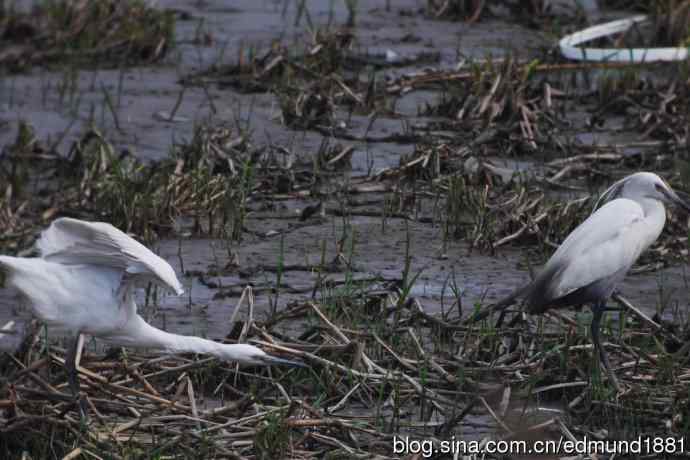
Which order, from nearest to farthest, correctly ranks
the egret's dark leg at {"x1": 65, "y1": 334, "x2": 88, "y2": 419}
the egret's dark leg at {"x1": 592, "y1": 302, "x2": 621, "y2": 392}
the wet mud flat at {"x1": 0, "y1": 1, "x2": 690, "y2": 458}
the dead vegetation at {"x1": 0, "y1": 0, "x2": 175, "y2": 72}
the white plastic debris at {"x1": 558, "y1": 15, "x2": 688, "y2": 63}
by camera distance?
the egret's dark leg at {"x1": 65, "y1": 334, "x2": 88, "y2": 419}, the wet mud flat at {"x1": 0, "y1": 1, "x2": 690, "y2": 458}, the egret's dark leg at {"x1": 592, "y1": 302, "x2": 621, "y2": 392}, the white plastic debris at {"x1": 558, "y1": 15, "x2": 688, "y2": 63}, the dead vegetation at {"x1": 0, "y1": 0, "x2": 175, "y2": 72}

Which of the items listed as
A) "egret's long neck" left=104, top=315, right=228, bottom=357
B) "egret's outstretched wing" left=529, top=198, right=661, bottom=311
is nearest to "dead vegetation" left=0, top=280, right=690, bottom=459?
"egret's long neck" left=104, top=315, right=228, bottom=357

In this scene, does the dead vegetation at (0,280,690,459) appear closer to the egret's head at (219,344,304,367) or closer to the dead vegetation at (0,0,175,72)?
the egret's head at (219,344,304,367)

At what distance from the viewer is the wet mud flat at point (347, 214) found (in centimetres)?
559

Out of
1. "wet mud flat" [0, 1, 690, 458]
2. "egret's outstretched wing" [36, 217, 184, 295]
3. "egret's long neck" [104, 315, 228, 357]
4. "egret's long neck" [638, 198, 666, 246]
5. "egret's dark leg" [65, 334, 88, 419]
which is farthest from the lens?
"egret's long neck" [638, 198, 666, 246]

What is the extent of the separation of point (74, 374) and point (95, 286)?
344mm

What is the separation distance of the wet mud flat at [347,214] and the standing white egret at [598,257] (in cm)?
18

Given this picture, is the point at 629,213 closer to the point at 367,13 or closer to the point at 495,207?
the point at 495,207

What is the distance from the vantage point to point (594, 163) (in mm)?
8883

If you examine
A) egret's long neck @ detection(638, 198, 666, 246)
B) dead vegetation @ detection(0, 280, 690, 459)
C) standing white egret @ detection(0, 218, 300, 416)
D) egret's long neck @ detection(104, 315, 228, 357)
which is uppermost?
egret's long neck @ detection(638, 198, 666, 246)

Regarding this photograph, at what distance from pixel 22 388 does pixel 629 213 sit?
2492 mm

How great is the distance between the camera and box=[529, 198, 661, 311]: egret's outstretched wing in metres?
5.94

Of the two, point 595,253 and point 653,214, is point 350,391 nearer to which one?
point 595,253

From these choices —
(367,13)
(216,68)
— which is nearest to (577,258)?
(216,68)

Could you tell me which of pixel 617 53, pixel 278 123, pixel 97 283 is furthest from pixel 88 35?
pixel 97 283
